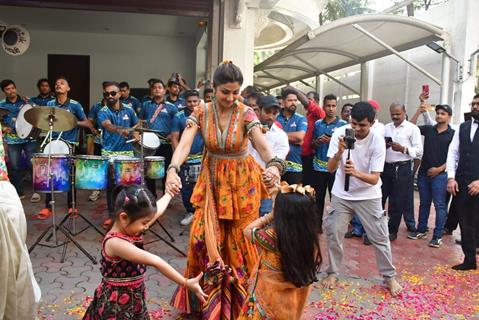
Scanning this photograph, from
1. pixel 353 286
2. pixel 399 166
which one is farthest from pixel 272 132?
pixel 399 166

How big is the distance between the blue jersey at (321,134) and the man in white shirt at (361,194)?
5.80 ft

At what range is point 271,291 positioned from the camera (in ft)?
8.72

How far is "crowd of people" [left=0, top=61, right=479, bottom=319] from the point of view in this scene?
8.52 feet

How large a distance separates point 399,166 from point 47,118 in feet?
15.5

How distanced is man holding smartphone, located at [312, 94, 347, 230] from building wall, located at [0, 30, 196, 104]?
7.08m

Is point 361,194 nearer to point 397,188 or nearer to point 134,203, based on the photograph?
point 397,188

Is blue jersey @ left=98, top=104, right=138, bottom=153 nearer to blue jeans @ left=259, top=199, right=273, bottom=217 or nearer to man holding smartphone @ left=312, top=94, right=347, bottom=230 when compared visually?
blue jeans @ left=259, top=199, right=273, bottom=217

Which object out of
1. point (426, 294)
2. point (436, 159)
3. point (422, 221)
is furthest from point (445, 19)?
point (426, 294)

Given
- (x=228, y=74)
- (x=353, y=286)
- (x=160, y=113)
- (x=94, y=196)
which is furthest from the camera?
(x=94, y=196)

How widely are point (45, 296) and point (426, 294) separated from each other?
3.57 meters

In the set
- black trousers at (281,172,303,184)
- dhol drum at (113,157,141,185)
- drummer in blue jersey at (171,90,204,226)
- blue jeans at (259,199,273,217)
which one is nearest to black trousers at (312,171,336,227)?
black trousers at (281,172,303,184)

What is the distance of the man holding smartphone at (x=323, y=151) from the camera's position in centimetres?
621

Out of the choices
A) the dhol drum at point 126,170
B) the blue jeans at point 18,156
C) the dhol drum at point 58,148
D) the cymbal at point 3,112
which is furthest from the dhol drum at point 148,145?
the cymbal at point 3,112

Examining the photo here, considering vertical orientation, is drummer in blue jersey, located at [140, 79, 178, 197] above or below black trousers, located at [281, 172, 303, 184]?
above
